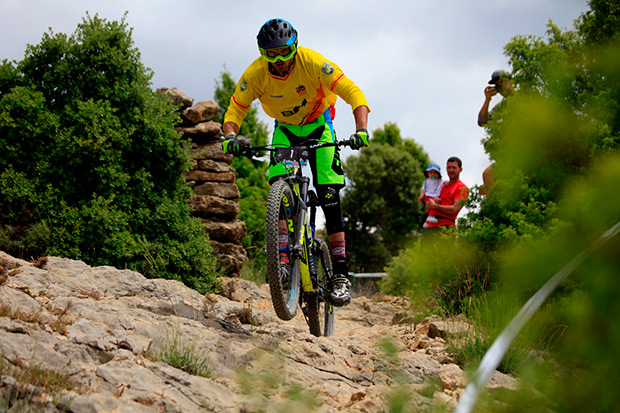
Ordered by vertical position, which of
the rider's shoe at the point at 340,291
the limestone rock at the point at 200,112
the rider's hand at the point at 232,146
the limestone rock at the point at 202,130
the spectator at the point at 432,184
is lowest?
the rider's shoe at the point at 340,291

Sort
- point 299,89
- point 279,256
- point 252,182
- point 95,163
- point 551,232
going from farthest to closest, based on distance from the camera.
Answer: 1. point 252,182
2. point 95,163
3. point 299,89
4. point 279,256
5. point 551,232

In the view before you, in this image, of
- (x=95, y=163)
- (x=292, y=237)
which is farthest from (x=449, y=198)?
(x=95, y=163)

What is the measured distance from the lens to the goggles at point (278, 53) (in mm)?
4461

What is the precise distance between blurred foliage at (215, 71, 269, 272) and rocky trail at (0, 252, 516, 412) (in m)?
6.37

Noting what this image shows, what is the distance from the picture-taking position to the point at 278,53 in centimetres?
448

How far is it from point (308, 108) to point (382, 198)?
67.4ft

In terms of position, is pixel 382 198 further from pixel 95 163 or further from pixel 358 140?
pixel 358 140

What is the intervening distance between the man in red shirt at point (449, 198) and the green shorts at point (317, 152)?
330cm

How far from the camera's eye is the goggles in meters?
4.46

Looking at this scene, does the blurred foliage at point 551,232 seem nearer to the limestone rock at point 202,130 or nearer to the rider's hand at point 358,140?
the rider's hand at point 358,140

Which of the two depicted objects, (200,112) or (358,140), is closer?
(358,140)

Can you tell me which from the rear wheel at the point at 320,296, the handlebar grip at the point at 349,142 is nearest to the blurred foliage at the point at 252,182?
the rear wheel at the point at 320,296

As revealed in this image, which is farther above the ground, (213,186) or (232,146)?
(213,186)

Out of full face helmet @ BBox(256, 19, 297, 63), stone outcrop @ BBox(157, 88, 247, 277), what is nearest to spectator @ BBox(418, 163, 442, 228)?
stone outcrop @ BBox(157, 88, 247, 277)
